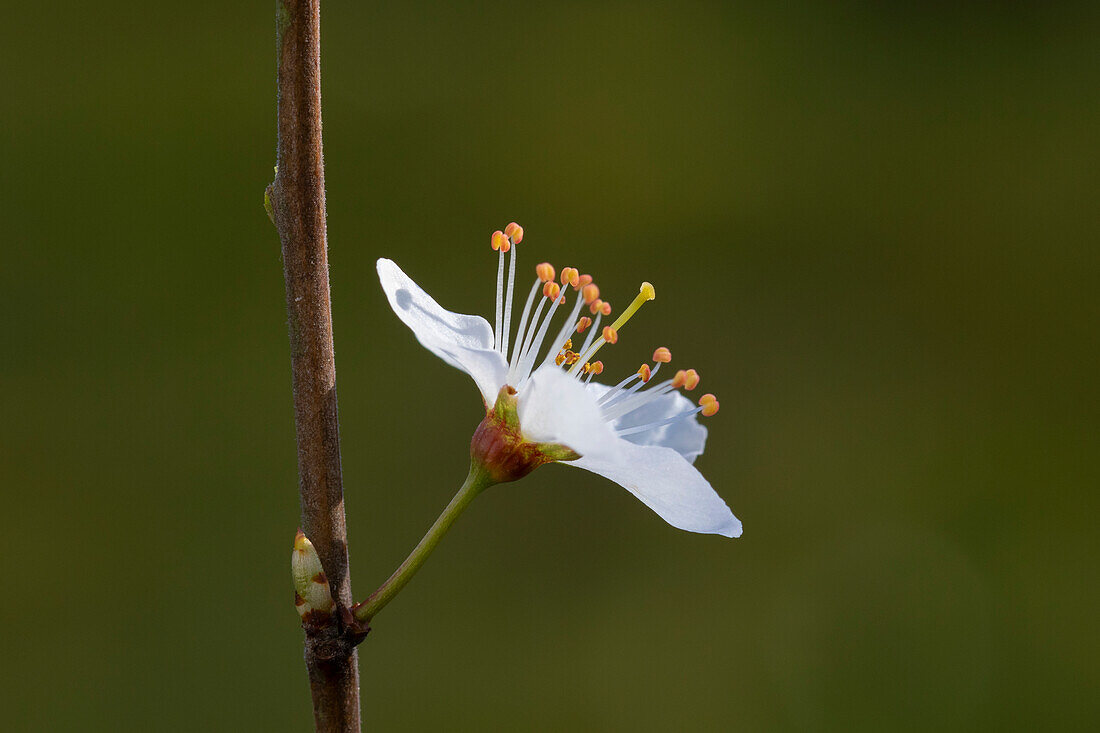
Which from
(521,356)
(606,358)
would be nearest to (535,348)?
(521,356)

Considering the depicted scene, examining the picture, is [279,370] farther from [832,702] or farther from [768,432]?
[832,702]

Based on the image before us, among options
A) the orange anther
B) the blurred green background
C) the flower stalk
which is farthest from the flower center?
the blurred green background

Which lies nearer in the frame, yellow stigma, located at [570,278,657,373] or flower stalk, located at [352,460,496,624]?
flower stalk, located at [352,460,496,624]

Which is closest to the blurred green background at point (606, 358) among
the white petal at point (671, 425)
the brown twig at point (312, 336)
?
the white petal at point (671, 425)

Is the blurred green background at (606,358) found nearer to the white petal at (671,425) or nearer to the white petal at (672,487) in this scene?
the white petal at (671,425)

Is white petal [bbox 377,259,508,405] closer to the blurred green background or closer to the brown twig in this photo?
the brown twig

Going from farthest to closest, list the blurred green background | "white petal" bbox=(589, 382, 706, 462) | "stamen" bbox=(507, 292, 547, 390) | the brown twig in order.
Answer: the blurred green background, "white petal" bbox=(589, 382, 706, 462), "stamen" bbox=(507, 292, 547, 390), the brown twig

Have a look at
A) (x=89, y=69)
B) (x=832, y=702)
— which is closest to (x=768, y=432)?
(x=832, y=702)

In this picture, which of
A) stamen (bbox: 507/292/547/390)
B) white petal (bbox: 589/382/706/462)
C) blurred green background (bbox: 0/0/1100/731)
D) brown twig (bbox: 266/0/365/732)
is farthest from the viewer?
blurred green background (bbox: 0/0/1100/731)
